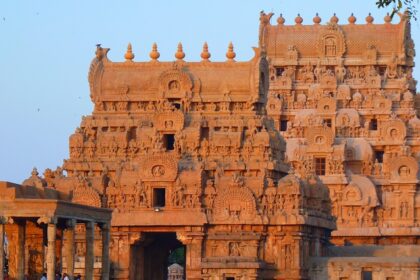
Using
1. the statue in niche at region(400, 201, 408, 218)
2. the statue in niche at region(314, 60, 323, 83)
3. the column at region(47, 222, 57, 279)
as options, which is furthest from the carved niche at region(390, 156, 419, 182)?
the column at region(47, 222, 57, 279)

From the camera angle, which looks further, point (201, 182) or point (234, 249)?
point (201, 182)

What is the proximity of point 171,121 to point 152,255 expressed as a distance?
23.5ft

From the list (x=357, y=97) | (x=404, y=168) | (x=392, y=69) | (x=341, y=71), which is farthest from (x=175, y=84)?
(x=392, y=69)

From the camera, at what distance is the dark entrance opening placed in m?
93.5

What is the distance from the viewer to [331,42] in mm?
132750

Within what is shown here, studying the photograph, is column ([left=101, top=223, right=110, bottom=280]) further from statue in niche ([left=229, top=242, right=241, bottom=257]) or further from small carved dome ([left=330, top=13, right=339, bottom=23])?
small carved dome ([left=330, top=13, right=339, bottom=23])

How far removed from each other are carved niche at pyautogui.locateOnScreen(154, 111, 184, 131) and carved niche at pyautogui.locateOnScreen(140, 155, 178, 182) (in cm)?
276

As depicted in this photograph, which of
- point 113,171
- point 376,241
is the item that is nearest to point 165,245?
point 113,171

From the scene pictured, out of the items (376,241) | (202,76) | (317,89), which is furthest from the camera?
(317,89)

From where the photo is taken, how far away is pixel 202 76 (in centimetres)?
9662

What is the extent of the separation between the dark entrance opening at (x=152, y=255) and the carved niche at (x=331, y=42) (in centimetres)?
3627

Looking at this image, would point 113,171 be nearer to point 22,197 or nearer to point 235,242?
point 235,242

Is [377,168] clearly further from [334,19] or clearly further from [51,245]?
[51,245]

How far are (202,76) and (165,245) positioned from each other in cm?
914
